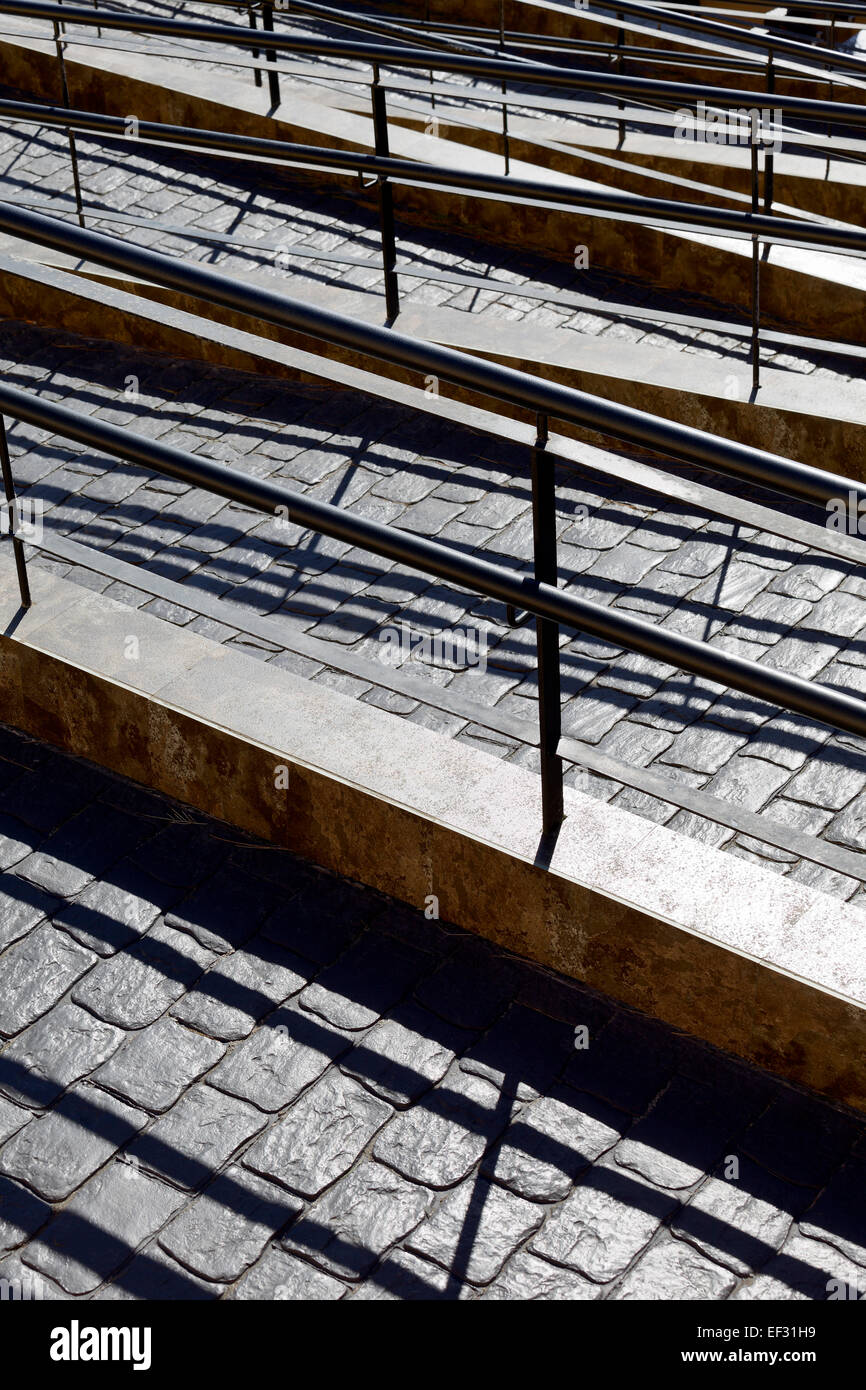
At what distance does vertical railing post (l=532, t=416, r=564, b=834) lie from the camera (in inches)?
132

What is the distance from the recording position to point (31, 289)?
7398 mm

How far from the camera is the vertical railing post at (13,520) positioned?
→ 4301 millimetres

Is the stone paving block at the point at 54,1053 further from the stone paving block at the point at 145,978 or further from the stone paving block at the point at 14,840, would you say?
the stone paving block at the point at 14,840

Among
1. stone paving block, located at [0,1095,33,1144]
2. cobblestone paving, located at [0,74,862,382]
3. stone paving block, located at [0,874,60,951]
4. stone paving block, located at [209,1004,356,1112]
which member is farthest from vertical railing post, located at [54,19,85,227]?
stone paving block, located at [0,1095,33,1144]

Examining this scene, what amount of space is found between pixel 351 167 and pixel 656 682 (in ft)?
8.60

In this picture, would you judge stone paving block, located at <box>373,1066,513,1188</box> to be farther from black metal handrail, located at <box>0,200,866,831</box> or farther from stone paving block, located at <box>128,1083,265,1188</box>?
black metal handrail, located at <box>0,200,866,831</box>

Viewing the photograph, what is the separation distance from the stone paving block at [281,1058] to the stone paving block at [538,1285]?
2.01 feet

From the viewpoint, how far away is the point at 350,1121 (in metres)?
3.46

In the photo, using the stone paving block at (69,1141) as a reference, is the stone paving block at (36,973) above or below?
above

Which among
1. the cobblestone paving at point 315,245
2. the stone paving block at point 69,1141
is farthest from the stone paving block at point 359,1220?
the cobblestone paving at point 315,245

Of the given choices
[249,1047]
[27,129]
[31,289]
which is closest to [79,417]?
[249,1047]

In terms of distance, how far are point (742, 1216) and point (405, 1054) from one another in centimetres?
80
